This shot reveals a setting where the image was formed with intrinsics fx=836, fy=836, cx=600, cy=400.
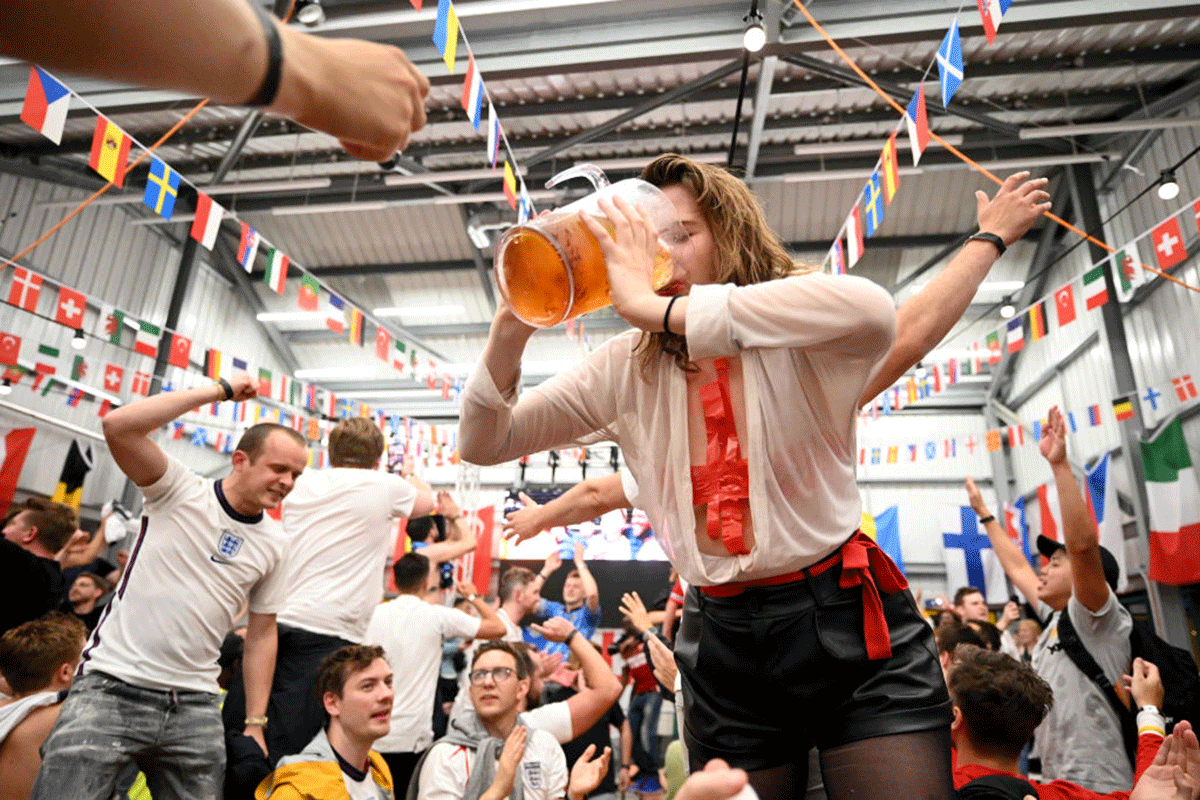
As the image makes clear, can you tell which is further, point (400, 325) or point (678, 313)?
point (400, 325)

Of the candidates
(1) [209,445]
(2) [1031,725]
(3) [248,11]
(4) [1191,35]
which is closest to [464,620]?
(2) [1031,725]

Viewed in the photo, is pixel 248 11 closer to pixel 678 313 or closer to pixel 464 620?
pixel 678 313

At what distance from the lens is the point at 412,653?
3.50m

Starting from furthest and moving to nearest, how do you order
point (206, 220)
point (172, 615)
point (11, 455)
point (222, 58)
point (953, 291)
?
point (11, 455)
point (206, 220)
point (172, 615)
point (953, 291)
point (222, 58)

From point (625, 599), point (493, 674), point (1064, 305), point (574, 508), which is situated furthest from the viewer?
point (1064, 305)

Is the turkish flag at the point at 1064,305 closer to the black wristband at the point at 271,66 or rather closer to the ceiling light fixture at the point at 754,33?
the ceiling light fixture at the point at 754,33

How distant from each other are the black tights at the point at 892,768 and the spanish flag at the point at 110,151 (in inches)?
197

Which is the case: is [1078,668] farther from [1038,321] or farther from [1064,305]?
[1038,321]

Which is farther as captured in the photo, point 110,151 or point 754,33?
point 754,33

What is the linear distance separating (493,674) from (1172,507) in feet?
24.8

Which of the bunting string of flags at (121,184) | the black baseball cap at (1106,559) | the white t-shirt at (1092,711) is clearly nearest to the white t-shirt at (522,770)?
the white t-shirt at (1092,711)

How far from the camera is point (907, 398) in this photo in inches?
403

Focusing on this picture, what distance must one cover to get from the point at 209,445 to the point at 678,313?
13451 millimetres

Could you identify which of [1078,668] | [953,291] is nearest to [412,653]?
[1078,668]
